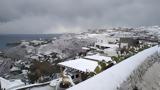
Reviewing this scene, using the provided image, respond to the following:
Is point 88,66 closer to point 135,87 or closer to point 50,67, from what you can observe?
point 50,67

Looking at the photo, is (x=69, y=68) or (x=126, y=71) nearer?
→ (x=126, y=71)

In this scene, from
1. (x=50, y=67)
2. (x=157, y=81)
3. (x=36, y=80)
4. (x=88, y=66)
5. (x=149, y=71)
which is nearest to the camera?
(x=157, y=81)

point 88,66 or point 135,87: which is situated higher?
point 135,87

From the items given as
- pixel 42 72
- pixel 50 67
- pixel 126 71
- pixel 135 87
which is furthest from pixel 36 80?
pixel 135 87

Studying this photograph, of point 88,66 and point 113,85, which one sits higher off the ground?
point 113,85

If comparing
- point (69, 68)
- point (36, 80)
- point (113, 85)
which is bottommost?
point (36, 80)

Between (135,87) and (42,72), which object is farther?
(42,72)

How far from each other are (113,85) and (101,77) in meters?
0.43

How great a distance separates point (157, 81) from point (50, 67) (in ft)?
82.1

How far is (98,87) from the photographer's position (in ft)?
12.3

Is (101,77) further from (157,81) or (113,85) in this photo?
(157,81)

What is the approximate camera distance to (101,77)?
4.40 m

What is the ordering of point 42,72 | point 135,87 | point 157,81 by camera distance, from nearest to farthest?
point 135,87 → point 157,81 → point 42,72

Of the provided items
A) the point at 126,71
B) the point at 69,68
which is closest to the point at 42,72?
the point at 69,68
